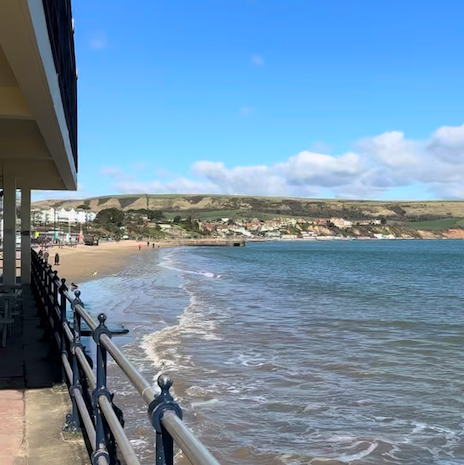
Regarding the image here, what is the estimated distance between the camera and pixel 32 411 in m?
4.45

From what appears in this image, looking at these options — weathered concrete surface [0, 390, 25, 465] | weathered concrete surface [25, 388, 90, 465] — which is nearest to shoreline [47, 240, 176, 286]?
weathered concrete surface [0, 390, 25, 465]

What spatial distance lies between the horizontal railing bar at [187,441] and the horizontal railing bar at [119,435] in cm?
46

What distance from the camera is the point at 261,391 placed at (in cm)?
822

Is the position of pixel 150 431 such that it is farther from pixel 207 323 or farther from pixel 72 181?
pixel 207 323

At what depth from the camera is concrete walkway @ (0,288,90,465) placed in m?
3.61

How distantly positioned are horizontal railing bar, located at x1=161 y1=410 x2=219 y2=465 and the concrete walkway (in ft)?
7.31

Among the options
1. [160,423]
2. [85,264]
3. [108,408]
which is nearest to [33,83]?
[108,408]

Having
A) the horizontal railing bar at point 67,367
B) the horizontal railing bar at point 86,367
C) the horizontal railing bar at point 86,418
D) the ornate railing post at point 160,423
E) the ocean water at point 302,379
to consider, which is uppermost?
→ the ornate railing post at point 160,423

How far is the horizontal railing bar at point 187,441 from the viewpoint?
127cm

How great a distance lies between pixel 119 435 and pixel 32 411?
257cm

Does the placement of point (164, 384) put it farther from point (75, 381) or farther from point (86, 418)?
point (75, 381)

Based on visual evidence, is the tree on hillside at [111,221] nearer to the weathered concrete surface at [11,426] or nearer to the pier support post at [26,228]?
the pier support post at [26,228]

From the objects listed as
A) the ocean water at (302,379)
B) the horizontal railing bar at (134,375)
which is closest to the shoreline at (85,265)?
the ocean water at (302,379)

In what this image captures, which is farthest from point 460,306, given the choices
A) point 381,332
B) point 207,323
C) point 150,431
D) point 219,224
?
point 219,224
